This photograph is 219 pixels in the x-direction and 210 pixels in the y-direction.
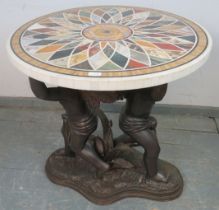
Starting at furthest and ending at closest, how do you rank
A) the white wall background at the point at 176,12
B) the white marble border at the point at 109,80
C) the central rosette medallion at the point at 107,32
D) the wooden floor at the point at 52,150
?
the white wall background at the point at 176,12 → the wooden floor at the point at 52,150 → the central rosette medallion at the point at 107,32 → the white marble border at the point at 109,80

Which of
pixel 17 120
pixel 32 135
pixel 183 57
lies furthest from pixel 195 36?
pixel 17 120

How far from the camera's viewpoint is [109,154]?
1.60m

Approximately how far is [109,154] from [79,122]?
0.86ft

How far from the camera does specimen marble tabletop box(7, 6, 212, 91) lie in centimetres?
110

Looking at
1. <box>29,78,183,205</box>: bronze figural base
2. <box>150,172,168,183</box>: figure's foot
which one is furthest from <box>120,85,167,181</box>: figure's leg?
<box>150,172,168,183</box>: figure's foot

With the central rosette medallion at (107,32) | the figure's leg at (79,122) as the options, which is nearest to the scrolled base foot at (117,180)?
the figure's leg at (79,122)

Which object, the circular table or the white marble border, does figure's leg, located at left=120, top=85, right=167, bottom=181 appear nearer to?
the circular table

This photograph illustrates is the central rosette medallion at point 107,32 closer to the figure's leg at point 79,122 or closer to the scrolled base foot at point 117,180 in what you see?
the figure's leg at point 79,122

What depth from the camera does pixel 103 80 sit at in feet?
3.51

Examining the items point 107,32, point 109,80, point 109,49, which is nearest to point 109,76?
point 109,80

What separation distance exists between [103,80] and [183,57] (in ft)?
0.97

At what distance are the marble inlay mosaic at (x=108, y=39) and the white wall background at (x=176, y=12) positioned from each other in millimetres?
290

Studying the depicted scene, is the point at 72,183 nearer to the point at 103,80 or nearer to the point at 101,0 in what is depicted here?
the point at 103,80

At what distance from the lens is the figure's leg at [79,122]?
137 cm
